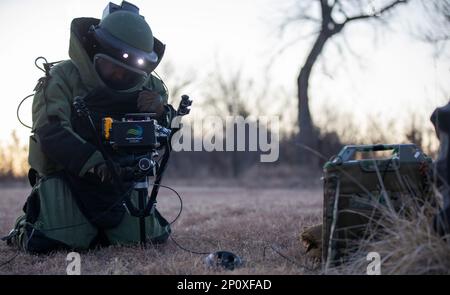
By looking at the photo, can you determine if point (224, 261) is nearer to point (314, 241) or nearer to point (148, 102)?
point (314, 241)

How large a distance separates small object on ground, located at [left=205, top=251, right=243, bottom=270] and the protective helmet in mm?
1373

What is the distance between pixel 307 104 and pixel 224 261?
15.7m

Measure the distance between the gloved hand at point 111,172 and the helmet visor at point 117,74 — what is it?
0.67 metres

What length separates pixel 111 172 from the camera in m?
3.56

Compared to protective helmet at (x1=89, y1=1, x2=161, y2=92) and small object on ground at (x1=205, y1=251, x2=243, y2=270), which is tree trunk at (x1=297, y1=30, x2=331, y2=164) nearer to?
protective helmet at (x1=89, y1=1, x2=161, y2=92)

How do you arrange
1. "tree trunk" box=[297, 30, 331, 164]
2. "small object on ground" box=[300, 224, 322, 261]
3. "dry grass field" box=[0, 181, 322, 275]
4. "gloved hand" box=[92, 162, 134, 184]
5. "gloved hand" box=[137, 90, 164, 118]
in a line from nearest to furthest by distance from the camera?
"dry grass field" box=[0, 181, 322, 275], "small object on ground" box=[300, 224, 322, 261], "gloved hand" box=[92, 162, 134, 184], "gloved hand" box=[137, 90, 164, 118], "tree trunk" box=[297, 30, 331, 164]

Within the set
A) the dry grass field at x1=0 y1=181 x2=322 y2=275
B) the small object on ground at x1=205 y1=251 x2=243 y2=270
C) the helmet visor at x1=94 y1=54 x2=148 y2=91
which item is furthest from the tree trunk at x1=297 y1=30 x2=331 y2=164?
the small object on ground at x1=205 y1=251 x2=243 y2=270

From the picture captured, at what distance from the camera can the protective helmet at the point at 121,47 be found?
3777 mm

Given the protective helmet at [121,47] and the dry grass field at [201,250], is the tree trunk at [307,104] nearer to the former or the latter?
the dry grass field at [201,250]

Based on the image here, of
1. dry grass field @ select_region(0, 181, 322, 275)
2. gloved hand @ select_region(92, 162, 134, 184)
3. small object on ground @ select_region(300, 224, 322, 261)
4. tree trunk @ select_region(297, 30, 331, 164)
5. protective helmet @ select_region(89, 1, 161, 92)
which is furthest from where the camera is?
tree trunk @ select_region(297, 30, 331, 164)

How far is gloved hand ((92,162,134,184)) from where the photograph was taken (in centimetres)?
357

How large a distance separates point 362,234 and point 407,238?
1.35ft
